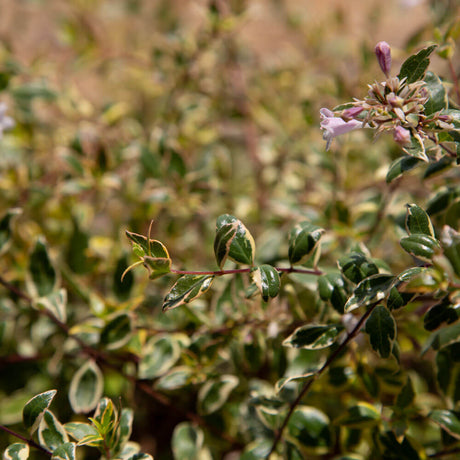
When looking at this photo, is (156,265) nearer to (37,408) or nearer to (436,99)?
(37,408)

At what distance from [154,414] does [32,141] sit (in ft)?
2.84

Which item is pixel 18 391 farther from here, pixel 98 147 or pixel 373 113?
pixel 373 113

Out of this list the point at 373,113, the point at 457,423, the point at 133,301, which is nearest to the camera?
the point at 373,113

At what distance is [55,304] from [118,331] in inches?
5.5

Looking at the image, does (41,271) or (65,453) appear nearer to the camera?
(65,453)

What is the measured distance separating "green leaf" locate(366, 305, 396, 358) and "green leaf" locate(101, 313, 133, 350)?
1.44ft

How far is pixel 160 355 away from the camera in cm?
88

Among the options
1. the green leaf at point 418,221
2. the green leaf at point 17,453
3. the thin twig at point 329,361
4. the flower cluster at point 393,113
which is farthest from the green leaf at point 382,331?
the green leaf at point 17,453


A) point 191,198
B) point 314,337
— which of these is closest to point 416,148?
point 314,337

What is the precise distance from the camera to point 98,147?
1.12m

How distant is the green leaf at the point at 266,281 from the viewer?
0.58m

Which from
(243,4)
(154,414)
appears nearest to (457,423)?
(154,414)

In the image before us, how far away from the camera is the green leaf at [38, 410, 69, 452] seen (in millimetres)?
655

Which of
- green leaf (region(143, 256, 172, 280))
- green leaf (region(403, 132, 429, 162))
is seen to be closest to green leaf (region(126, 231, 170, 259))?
green leaf (region(143, 256, 172, 280))
